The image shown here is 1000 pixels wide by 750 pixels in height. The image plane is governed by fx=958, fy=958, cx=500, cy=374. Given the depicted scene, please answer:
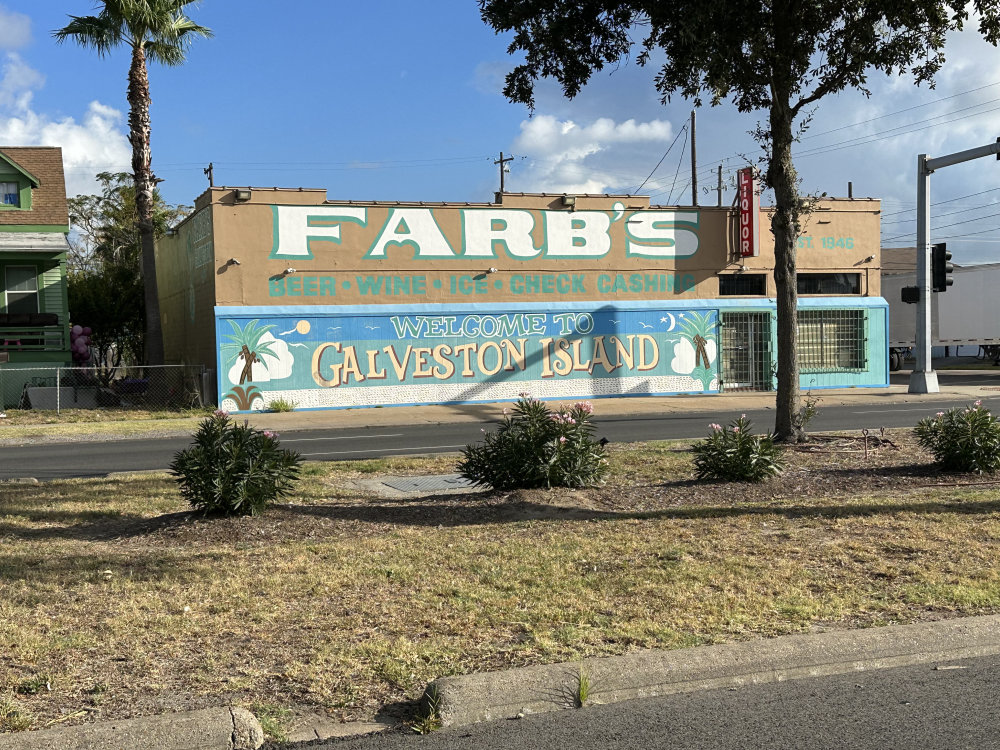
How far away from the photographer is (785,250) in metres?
13.0

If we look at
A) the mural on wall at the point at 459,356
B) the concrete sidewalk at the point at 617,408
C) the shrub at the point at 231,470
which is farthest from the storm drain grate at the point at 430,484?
the mural on wall at the point at 459,356

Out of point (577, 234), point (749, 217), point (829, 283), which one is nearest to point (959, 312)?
point (829, 283)

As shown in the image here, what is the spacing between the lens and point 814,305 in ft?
94.8

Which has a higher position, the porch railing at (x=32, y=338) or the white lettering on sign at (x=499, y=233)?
the white lettering on sign at (x=499, y=233)

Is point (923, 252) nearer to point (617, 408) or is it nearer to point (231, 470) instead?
point (617, 408)

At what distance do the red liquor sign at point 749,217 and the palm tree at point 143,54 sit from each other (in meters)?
16.6

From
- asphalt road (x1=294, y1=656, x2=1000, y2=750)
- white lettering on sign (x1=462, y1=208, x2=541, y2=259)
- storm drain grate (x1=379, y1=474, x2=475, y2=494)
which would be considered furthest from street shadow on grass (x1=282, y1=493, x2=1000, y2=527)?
white lettering on sign (x1=462, y1=208, x2=541, y2=259)

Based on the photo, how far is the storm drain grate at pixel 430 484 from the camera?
1052cm

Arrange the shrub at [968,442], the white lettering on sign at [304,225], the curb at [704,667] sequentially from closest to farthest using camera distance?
the curb at [704,667] → the shrub at [968,442] → the white lettering on sign at [304,225]

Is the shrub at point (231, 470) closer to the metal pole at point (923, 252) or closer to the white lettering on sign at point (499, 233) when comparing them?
the white lettering on sign at point (499, 233)

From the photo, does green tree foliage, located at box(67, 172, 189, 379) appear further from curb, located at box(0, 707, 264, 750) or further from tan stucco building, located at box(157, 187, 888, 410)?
curb, located at box(0, 707, 264, 750)

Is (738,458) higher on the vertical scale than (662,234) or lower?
lower

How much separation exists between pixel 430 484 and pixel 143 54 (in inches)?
812

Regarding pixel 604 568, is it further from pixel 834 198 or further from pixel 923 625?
pixel 834 198
